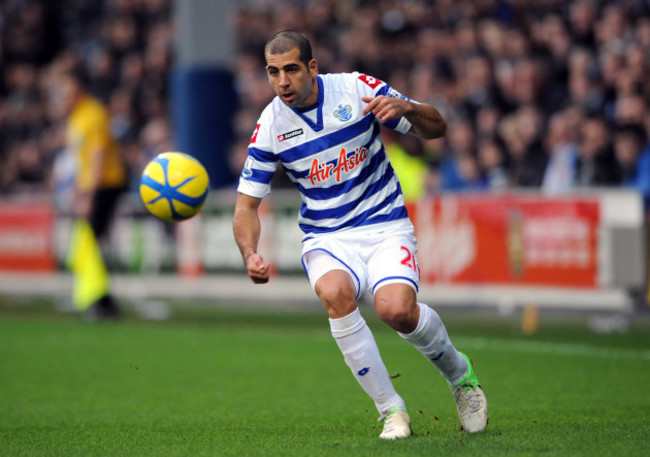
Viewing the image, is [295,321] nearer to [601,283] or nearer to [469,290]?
[469,290]

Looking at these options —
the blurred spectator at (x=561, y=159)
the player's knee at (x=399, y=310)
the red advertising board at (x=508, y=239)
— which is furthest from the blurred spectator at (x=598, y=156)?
the player's knee at (x=399, y=310)

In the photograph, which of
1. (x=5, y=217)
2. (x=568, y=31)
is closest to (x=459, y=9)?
(x=568, y=31)

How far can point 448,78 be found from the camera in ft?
55.3

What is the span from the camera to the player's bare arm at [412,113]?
602 centimetres

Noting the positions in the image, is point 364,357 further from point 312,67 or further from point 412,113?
point 312,67

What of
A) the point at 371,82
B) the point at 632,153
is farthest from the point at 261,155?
the point at 632,153

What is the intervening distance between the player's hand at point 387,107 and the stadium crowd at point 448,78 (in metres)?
6.44

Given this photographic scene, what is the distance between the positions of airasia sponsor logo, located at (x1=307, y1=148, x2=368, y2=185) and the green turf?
1.47 meters

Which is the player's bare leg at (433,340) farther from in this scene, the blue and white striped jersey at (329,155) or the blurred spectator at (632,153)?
the blurred spectator at (632,153)

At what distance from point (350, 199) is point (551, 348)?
16.2ft

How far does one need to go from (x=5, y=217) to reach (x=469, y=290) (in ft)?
28.2

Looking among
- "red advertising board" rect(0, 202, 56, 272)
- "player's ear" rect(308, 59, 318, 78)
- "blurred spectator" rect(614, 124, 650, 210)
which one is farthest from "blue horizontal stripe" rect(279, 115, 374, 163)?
"red advertising board" rect(0, 202, 56, 272)

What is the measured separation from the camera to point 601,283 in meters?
11.9

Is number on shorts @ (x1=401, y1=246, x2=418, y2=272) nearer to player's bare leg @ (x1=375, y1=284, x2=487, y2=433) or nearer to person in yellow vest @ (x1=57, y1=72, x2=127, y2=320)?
player's bare leg @ (x1=375, y1=284, x2=487, y2=433)
